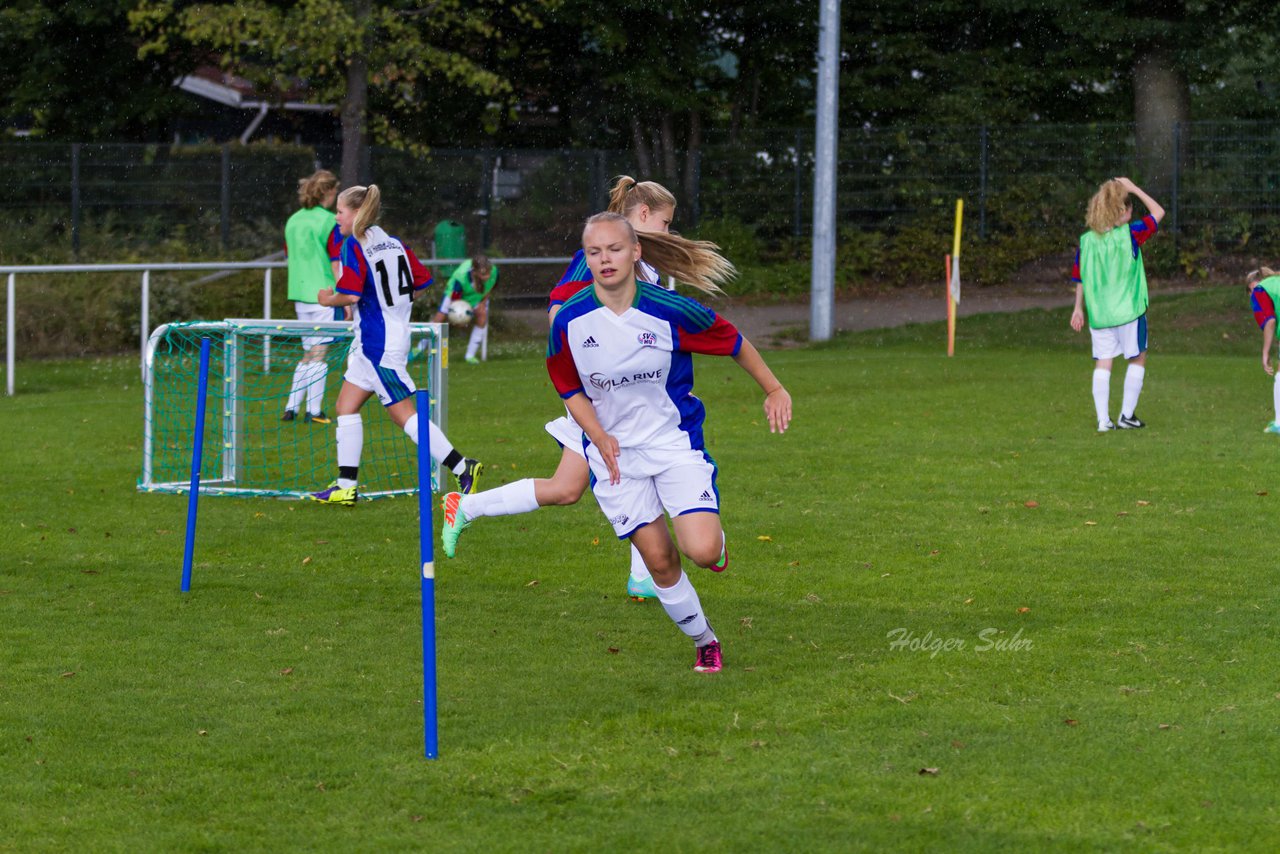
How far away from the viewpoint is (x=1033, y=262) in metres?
27.0

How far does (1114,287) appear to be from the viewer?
505 inches

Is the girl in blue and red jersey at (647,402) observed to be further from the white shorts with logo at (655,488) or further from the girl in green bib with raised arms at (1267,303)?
the girl in green bib with raised arms at (1267,303)

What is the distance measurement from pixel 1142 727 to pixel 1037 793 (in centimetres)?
79

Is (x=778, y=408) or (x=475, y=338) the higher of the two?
(x=475, y=338)

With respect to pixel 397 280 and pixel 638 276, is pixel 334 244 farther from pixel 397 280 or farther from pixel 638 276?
pixel 638 276

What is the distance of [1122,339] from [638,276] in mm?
7446

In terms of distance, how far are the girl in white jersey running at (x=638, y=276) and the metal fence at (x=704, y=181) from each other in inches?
694

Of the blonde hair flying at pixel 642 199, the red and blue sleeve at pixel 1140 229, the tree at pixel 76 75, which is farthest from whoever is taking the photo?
the tree at pixel 76 75

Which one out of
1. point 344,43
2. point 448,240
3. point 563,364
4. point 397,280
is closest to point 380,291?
point 397,280

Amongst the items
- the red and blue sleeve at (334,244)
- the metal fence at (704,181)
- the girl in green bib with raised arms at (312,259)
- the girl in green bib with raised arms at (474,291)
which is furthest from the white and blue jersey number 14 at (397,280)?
the metal fence at (704,181)

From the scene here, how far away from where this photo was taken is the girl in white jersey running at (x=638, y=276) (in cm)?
651

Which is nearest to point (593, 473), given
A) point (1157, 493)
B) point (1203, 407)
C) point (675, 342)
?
point (675, 342)

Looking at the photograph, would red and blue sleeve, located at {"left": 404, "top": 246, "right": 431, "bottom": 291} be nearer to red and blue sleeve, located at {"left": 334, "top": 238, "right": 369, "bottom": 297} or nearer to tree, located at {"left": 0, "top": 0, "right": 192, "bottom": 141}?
red and blue sleeve, located at {"left": 334, "top": 238, "right": 369, "bottom": 297}

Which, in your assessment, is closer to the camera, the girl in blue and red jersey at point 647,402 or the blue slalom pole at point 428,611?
the blue slalom pole at point 428,611
